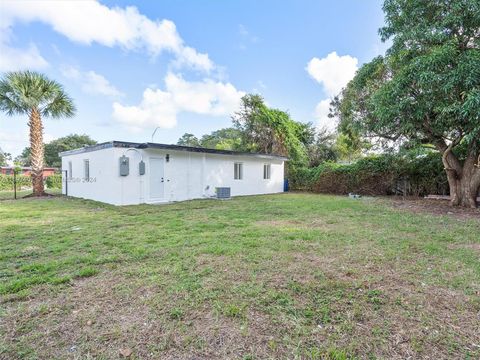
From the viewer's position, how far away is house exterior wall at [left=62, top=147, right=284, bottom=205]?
400 inches

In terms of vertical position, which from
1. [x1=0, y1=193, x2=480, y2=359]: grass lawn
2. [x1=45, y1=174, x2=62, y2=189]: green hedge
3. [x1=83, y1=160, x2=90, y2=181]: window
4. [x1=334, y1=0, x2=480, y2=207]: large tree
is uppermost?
[x1=334, y1=0, x2=480, y2=207]: large tree

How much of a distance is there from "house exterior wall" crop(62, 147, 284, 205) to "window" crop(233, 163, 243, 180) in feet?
0.71

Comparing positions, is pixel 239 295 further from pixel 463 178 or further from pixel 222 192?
pixel 463 178

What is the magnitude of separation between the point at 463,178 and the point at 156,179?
1183 centimetres

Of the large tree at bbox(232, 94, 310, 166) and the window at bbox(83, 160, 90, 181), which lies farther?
the large tree at bbox(232, 94, 310, 166)

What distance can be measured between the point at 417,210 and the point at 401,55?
5200 millimetres

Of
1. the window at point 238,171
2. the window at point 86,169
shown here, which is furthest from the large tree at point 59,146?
the window at point 238,171

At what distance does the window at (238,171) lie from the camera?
1430 cm

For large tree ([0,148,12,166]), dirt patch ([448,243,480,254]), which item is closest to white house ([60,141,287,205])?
dirt patch ([448,243,480,254])

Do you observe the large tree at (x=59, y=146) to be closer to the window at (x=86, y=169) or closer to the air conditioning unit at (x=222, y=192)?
the window at (x=86, y=169)

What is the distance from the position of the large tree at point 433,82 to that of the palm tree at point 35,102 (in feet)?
45.5

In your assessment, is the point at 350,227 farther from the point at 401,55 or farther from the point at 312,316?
the point at 401,55

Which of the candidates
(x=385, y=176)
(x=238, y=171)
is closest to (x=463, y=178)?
(x=385, y=176)

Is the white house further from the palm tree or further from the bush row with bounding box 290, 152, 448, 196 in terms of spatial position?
the bush row with bounding box 290, 152, 448, 196
